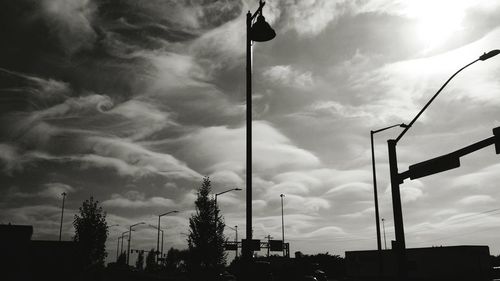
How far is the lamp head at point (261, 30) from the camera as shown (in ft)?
36.5

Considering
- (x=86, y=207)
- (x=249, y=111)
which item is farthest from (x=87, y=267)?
(x=249, y=111)

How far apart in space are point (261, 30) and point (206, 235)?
39600 mm

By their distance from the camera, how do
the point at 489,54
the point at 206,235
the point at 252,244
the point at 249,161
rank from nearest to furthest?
the point at 249,161
the point at 252,244
the point at 489,54
the point at 206,235

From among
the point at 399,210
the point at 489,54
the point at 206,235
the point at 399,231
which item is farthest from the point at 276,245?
the point at 489,54

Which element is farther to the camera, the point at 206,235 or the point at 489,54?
the point at 206,235

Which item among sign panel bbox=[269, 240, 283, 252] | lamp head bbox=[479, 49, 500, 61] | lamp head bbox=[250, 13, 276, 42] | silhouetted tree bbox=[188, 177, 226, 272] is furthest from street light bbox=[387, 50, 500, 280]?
sign panel bbox=[269, 240, 283, 252]

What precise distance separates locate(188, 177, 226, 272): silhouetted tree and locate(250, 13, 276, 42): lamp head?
39165mm

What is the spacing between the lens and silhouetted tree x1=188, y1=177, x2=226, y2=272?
47.3 meters

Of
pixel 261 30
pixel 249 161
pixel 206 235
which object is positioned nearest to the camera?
pixel 249 161

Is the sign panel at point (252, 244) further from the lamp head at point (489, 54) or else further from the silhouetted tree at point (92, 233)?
the silhouetted tree at point (92, 233)

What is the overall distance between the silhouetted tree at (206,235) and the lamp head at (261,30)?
3917cm

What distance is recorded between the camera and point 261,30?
11148 millimetres

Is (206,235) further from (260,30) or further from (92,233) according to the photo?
(260,30)

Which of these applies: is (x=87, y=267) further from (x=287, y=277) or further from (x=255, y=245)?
(x=255, y=245)
